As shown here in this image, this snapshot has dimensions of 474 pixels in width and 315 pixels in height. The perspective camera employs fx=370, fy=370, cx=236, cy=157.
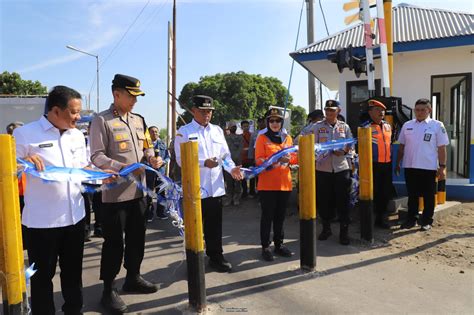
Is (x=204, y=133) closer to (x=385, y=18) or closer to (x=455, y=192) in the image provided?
(x=385, y=18)

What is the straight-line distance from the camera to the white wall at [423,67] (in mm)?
8570

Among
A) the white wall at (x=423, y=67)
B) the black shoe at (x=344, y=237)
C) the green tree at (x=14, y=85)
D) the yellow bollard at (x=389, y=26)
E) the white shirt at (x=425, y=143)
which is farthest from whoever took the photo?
the green tree at (x=14, y=85)

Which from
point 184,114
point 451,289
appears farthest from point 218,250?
point 184,114

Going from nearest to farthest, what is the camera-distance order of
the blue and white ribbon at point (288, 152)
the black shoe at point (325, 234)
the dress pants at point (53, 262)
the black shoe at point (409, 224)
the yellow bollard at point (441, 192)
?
the dress pants at point (53, 262), the blue and white ribbon at point (288, 152), the black shoe at point (325, 234), the black shoe at point (409, 224), the yellow bollard at point (441, 192)

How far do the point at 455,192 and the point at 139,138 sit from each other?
24.2 ft

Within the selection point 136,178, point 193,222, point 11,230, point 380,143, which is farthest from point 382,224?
point 11,230

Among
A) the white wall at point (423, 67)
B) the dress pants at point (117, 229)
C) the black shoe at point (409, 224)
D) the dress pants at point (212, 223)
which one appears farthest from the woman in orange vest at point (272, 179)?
the white wall at point (423, 67)

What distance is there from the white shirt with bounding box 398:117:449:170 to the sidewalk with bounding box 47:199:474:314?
1152 millimetres

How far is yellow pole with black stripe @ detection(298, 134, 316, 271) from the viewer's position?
4.10m

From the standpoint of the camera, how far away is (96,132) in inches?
128

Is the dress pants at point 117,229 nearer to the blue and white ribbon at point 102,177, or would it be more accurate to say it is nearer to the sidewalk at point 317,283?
the blue and white ribbon at point 102,177

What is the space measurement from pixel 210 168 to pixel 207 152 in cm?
22

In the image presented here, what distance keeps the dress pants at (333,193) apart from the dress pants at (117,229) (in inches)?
108

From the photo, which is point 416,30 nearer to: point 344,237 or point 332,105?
point 332,105
